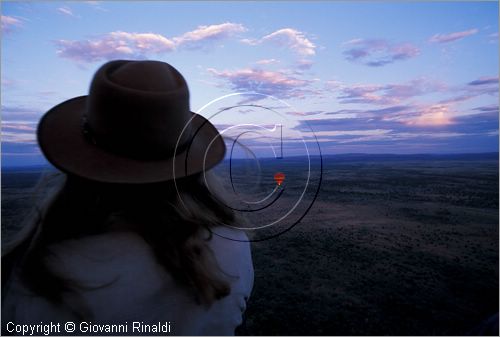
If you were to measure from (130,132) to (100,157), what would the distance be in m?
0.16

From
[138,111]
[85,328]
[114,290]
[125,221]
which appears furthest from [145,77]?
[85,328]

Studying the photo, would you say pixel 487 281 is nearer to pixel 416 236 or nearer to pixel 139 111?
pixel 416 236

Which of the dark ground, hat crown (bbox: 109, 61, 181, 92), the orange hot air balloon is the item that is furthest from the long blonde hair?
the orange hot air balloon

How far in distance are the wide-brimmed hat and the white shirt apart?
240 millimetres

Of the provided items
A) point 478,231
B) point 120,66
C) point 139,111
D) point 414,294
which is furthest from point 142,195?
point 478,231

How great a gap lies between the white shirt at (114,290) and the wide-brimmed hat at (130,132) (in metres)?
0.24

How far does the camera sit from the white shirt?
108 centimetres

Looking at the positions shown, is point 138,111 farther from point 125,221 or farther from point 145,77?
point 125,221

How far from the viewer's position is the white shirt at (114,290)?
108 cm

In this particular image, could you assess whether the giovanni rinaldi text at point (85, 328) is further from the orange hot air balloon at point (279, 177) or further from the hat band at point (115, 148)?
the orange hot air balloon at point (279, 177)

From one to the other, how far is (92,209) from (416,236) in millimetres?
9510

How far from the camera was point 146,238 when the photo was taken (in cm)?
113

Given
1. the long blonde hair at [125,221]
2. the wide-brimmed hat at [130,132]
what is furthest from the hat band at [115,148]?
the long blonde hair at [125,221]

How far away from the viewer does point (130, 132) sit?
1.25 meters
